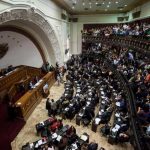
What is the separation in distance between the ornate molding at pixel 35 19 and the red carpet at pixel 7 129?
5709 mm

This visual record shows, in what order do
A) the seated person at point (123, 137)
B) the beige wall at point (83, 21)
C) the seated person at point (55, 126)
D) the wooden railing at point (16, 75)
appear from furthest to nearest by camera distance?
the beige wall at point (83, 21) → the wooden railing at point (16, 75) → the seated person at point (55, 126) → the seated person at point (123, 137)

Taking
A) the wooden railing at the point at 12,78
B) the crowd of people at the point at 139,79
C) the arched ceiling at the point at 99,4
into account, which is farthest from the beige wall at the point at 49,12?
the crowd of people at the point at 139,79

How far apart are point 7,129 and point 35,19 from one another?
9198 millimetres

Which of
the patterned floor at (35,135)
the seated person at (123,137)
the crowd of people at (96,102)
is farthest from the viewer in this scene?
the crowd of people at (96,102)

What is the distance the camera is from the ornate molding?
473 inches

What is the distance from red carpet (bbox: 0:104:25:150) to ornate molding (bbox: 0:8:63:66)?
5.71 meters

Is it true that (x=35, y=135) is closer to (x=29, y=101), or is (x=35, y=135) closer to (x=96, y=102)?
(x=29, y=101)

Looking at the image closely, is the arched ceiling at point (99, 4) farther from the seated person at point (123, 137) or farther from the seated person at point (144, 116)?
the seated person at point (123, 137)

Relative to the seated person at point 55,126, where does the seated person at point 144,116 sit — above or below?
above

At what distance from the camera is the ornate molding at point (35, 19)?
12.0 meters

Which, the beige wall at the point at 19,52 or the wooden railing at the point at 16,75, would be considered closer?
the wooden railing at the point at 16,75

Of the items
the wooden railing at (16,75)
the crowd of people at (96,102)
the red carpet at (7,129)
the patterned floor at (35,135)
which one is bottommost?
the patterned floor at (35,135)

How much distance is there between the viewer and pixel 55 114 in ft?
40.9

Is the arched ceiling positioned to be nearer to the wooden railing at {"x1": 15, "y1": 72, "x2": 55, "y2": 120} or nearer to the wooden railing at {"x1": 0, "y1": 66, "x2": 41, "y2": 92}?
the wooden railing at {"x1": 0, "y1": 66, "x2": 41, "y2": 92}
